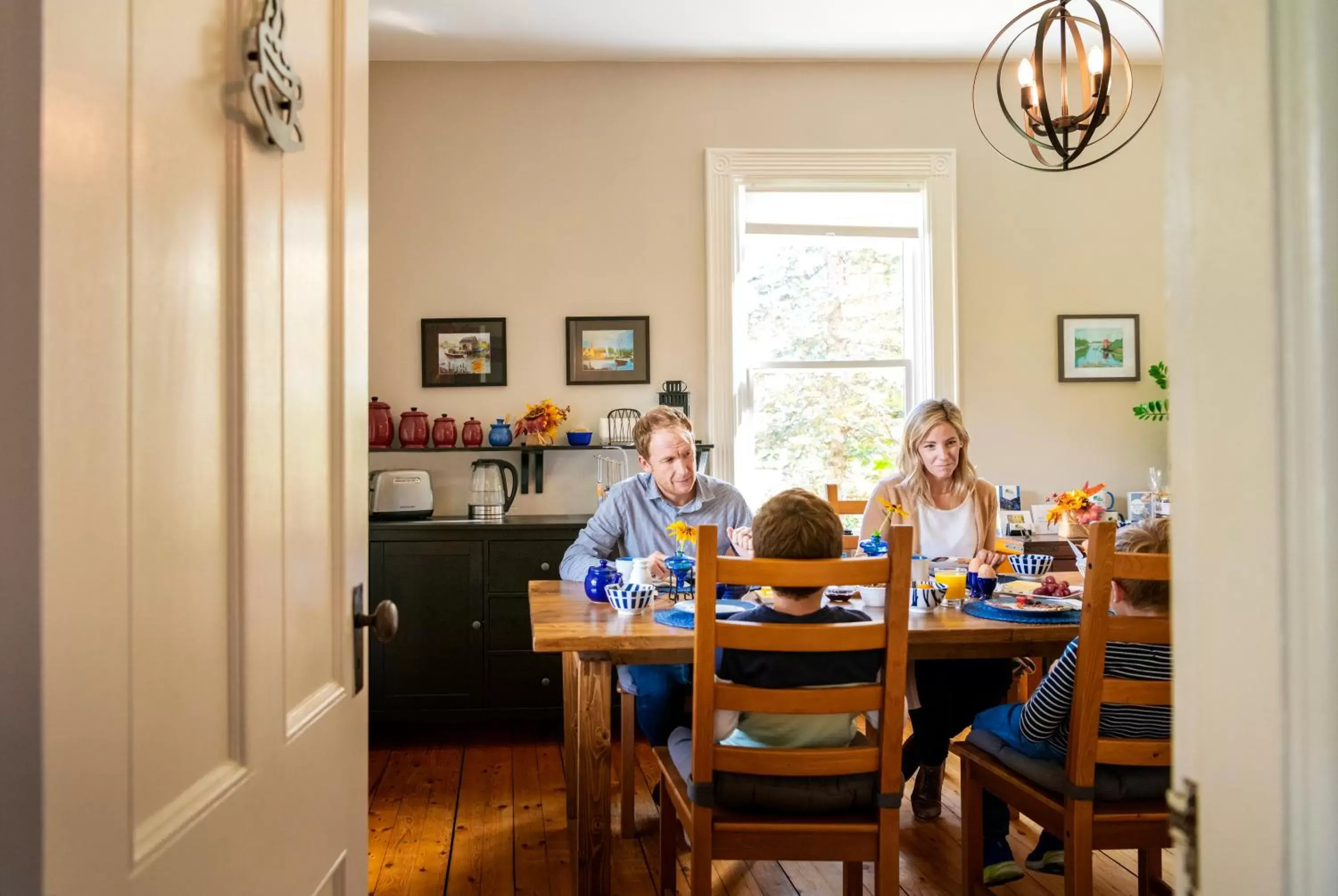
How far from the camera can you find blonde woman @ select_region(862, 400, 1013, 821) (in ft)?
9.93

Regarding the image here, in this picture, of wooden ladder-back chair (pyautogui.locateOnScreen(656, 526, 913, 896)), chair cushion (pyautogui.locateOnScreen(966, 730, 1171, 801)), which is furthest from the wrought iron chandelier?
chair cushion (pyautogui.locateOnScreen(966, 730, 1171, 801))

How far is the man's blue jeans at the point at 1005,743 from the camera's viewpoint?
2174 millimetres

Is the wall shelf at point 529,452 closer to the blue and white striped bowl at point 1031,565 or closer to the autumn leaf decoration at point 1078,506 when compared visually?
the autumn leaf decoration at point 1078,506

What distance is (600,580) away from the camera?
2.62m

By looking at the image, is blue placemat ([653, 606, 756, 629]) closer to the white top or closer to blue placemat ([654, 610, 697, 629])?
blue placemat ([654, 610, 697, 629])

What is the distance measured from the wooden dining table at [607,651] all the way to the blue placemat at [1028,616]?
0.08 feet

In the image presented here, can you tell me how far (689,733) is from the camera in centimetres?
235

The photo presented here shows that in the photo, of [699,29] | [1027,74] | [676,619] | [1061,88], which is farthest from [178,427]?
[1061,88]

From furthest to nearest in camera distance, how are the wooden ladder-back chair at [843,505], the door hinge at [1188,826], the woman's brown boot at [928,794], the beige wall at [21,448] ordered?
the wooden ladder-back chair at [843,505]
the woman's brown boot at [928,794]
the door hinge at [1188,826]
the beige wall at [21,448]

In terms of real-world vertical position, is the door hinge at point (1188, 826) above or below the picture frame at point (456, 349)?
below

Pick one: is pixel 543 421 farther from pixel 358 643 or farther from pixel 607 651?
pixel 358 643

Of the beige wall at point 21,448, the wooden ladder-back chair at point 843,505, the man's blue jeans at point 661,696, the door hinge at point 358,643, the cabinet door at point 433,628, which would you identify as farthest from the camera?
the cabinet door at point 433,628

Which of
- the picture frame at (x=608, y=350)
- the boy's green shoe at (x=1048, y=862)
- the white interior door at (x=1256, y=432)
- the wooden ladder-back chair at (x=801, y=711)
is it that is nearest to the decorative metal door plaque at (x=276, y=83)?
the white interior door at (x=1256, y=432)

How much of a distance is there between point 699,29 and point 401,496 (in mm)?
2373
